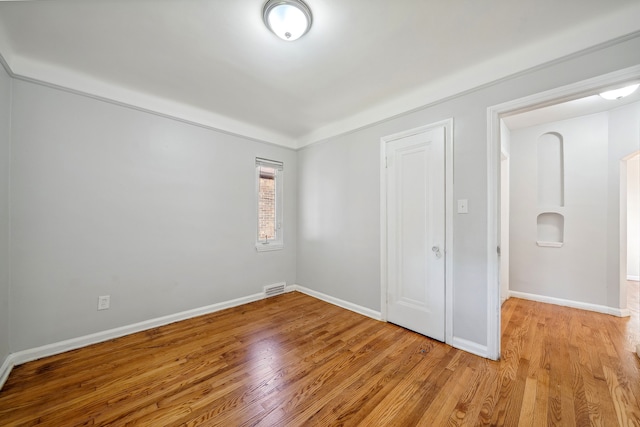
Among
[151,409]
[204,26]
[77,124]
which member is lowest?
[151,409]

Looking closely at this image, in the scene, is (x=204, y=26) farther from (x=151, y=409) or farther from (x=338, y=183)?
(x=151, y=409)

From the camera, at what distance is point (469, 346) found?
6.99 feet

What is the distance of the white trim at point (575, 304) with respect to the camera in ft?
9.41

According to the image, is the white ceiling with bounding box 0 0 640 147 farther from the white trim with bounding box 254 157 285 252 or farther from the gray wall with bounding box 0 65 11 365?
the white trim with bounding box 254 157 285 252

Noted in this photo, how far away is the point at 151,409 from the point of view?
1.50 metres

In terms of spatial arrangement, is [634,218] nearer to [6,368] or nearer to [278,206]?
[278,206]

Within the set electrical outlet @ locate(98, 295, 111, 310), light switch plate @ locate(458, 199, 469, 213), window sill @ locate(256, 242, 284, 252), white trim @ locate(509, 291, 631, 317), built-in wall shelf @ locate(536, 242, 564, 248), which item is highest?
light switch plate @ locate(458, 199, 469, 213)

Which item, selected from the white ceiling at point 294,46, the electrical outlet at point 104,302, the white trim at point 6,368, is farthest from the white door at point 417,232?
the white trim at point 6,368

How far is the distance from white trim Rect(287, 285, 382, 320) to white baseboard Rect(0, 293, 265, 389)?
44.2 inches

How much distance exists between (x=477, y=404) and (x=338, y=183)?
103 inches

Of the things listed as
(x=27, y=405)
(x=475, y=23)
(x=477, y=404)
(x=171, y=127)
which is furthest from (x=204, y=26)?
(x=477, y=404)

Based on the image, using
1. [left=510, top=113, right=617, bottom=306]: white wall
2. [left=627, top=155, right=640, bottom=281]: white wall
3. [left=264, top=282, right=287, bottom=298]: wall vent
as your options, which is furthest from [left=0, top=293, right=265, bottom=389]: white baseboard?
[left=627, top=155, right=640, bottom=281]: white wall

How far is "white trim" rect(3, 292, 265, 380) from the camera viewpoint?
1974mm

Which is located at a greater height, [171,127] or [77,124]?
[171,127]
